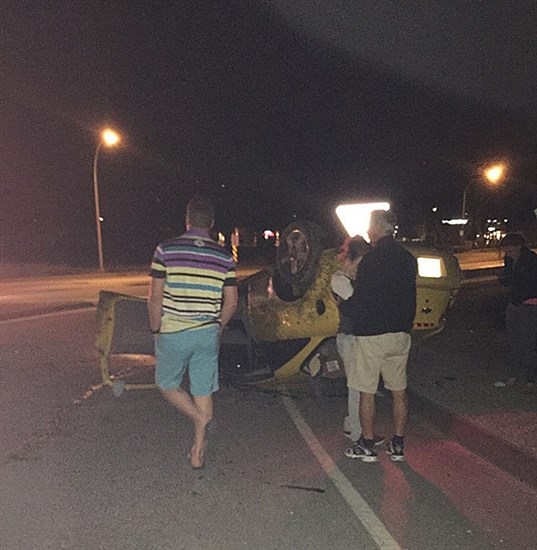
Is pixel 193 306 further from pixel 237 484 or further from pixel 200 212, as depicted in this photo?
pixel 237 484

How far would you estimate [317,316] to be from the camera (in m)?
5.91

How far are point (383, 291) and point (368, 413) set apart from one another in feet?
3.14

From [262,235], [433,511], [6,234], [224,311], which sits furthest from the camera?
[262,235]

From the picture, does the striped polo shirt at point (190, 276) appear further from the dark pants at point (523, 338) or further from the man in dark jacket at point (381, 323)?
the dark pants at point (523, 338)

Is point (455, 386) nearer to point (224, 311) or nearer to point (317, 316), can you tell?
point (317, 316)

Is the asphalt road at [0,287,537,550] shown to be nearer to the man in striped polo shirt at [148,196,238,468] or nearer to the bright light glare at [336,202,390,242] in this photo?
the man in striped polo shirt at [148,196,238,468]

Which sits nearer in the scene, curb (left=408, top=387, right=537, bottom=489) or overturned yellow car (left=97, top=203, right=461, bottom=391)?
curb (left=408, top=387, right=537, bottom=489)

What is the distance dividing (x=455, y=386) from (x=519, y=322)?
95 cm

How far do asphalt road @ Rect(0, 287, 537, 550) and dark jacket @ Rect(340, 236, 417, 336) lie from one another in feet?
3.54

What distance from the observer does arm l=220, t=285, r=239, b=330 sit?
170 inches

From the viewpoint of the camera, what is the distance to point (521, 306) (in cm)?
627

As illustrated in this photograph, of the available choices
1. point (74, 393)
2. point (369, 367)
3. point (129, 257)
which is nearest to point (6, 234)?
point (129, 257)

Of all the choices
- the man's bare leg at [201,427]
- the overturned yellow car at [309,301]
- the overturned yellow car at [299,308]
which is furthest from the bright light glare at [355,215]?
the man's bare leg at [201,427]

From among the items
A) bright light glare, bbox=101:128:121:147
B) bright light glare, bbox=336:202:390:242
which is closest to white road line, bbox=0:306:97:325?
bright light glare, bbox=336:202:390:242
